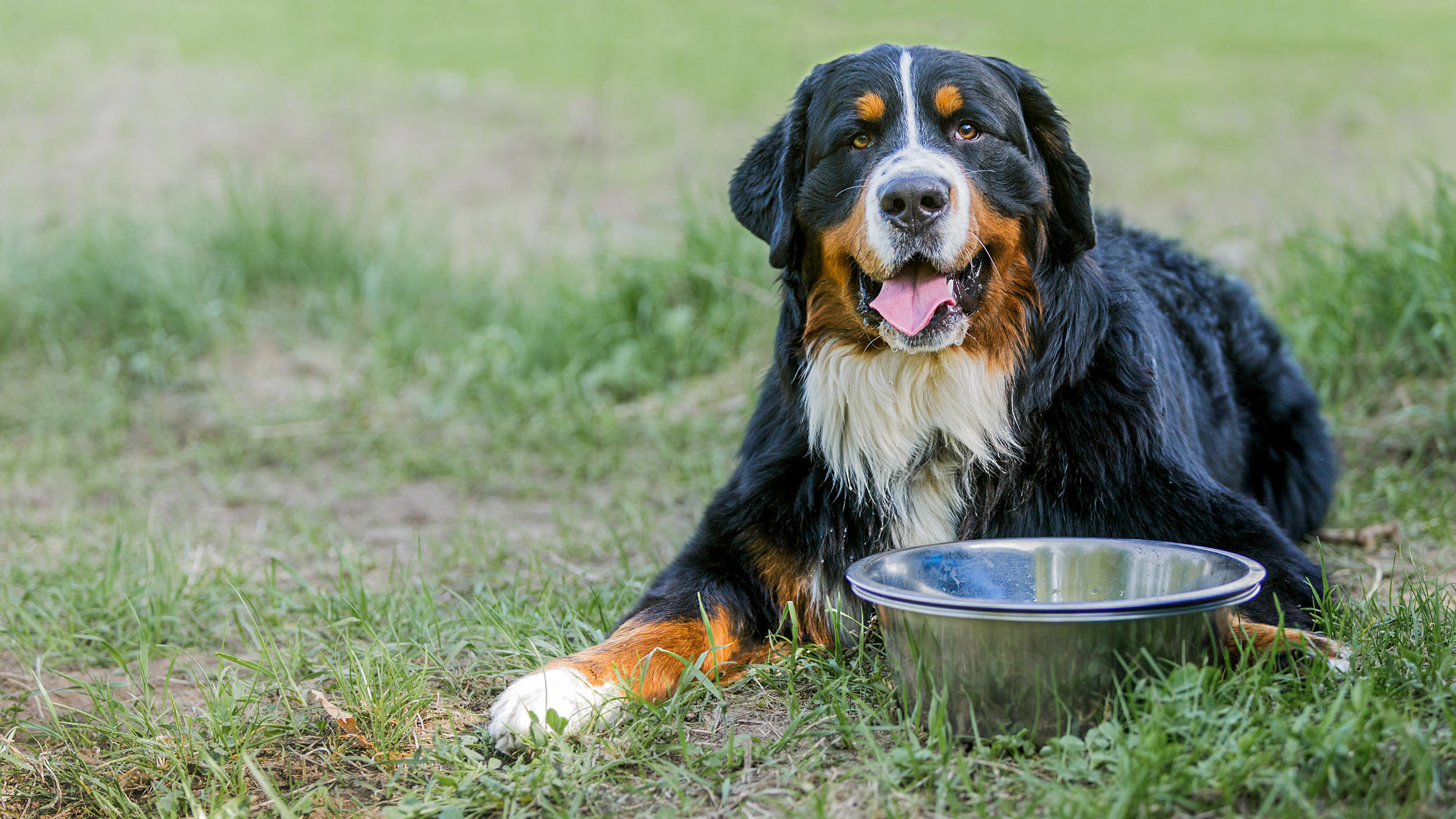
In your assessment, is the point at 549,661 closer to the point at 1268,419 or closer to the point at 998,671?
the point at 998,671

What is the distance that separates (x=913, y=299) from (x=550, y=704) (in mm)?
1204

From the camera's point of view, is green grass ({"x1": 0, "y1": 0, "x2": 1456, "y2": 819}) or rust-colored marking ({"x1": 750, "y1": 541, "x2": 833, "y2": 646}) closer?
green grass ({"x1": 0, "y1": 0, "x2": 1456, "y2": 819})

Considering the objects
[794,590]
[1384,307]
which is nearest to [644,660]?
[794,590]

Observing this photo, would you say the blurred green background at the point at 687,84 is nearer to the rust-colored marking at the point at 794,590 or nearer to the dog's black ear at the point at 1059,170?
the dog's black ear at the point at 1059,170

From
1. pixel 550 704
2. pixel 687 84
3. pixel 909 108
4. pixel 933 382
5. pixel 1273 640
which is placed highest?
pixel 687 84

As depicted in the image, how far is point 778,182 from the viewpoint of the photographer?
3.03m

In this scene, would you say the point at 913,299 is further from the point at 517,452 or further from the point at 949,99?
the point at 517,452

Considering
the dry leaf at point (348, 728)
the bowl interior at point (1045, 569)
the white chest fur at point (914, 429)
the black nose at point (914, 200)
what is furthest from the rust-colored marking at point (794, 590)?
the dry leaf at point (348, 728)

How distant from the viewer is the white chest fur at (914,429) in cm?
273

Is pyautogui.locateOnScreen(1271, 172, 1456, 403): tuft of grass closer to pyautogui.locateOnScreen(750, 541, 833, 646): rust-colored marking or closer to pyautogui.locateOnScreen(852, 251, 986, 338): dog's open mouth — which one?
pyautogui.locateOnScreen(852, 251, 986, 338): dog's open mouth

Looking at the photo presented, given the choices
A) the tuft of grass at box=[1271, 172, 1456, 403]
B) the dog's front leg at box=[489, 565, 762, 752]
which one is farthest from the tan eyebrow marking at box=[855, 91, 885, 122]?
the tuft of grass at box=[1271, 172, 1456, 403]

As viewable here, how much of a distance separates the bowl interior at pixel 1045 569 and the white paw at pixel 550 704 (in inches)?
23.4

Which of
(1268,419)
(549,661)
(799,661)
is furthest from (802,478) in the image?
(1268,419)

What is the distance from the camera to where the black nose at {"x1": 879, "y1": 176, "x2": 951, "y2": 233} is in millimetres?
2543
